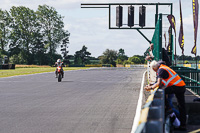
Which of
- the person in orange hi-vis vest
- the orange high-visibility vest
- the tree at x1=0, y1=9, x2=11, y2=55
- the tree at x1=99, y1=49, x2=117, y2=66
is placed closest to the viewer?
the person in orange hi-vis vest

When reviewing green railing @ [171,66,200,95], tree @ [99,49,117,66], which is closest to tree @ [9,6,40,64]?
tree @ [99,49,117,66]

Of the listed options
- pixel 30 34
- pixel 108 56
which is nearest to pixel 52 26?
pixel 30 34

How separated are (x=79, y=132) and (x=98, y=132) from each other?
0.36 m

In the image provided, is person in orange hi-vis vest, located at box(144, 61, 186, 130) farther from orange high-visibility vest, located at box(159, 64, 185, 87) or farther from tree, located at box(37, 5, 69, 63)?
tree, located at box(37, 5, 69, 63)

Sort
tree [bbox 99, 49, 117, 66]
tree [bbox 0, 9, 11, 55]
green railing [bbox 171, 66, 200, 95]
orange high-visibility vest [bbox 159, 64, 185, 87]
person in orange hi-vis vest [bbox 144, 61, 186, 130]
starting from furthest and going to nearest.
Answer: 1. tree [bbox 99, 49, 117, 66]
2. tree [bbox 0, 9, 11, 55]
3. green railing [bbox 171, 66, 200, 95]
4. orange high-visibility vest [bbox 159, 64, 185, 87]
5. person in orange hi-vis vest [bbox 144, 61, 186, 130]

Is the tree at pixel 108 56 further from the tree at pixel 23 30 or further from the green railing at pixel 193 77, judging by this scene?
the green railing at pixel 193 77

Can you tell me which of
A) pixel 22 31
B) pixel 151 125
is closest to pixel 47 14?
pixel 22 31

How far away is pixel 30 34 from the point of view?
308 ft

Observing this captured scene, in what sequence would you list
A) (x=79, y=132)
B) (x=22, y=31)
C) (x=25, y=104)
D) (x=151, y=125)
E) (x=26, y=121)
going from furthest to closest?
(x=22, y=31) < (x=25, y=104) < (x=26, y=121) < (x=79, y=132) < (x=151, y=125)

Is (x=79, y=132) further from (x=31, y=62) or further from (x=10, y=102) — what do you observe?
(x=31, y=62)

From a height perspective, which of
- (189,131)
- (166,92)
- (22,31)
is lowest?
(189,131)

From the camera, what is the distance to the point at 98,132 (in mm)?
6629

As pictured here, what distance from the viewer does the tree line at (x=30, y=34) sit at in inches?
3649

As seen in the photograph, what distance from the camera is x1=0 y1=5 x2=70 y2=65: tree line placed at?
92.7 metres
